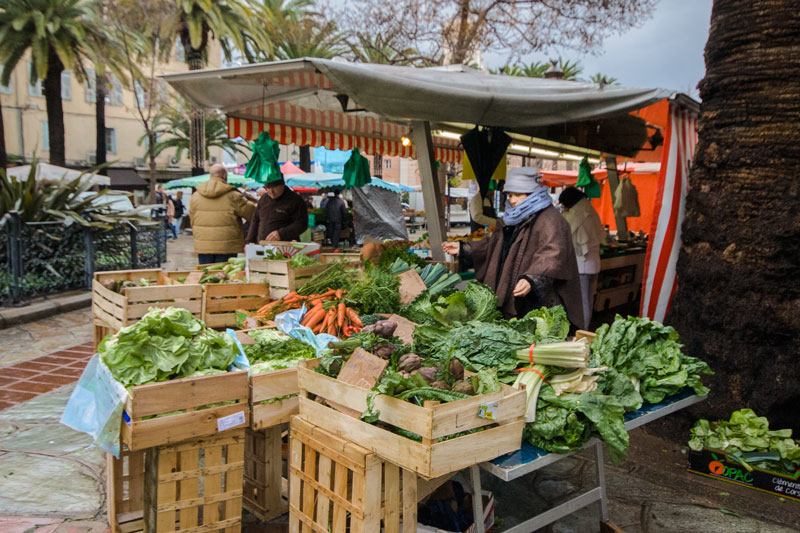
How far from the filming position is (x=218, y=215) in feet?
22.9

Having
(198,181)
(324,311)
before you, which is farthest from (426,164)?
(198,181)

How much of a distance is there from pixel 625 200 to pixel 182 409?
1043 centimetres

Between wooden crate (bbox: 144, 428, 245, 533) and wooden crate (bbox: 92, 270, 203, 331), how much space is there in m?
1.68

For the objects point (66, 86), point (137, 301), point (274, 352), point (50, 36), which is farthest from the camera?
point (66, 86)

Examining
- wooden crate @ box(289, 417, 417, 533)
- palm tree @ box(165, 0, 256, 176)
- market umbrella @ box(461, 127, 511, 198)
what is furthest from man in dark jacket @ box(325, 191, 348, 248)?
wooden crate @ box(289, 417, 417, 533)

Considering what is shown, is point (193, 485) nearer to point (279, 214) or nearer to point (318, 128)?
point (279, 214)

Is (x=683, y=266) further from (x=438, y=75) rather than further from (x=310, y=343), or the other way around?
(x=310, y=343)

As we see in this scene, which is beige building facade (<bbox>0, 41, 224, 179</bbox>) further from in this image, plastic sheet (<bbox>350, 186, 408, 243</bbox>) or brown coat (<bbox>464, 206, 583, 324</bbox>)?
brown coat (<bbox>464, 206, 583, 324</bbox>)

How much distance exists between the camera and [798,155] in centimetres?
405

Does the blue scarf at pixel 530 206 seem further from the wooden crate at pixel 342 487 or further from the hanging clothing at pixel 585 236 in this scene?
the hanging clothing at pixel 585 236

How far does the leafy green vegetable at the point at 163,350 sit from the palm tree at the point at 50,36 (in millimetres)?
18712

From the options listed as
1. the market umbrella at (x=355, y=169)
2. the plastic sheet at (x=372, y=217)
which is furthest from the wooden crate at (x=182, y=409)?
the plastic sheet at (x=372, y=217)

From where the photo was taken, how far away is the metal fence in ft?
27.3

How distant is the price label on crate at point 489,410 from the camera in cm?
226
